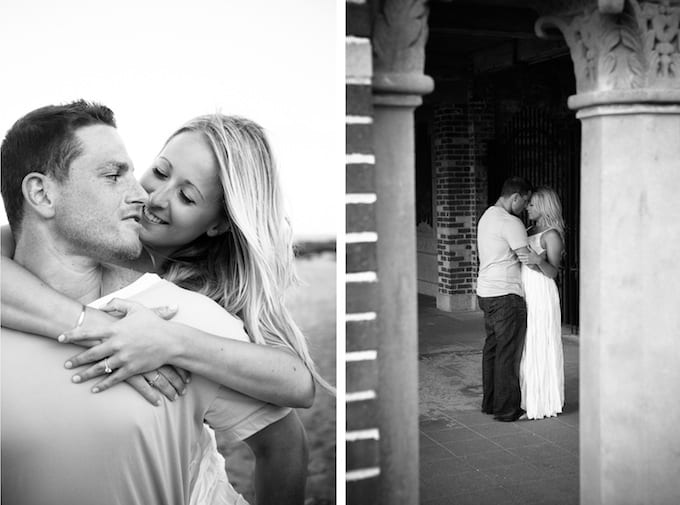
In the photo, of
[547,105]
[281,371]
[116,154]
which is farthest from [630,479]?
[547,105]

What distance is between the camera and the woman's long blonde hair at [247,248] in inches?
116

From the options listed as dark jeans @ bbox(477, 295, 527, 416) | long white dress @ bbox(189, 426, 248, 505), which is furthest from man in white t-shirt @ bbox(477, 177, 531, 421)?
long white dress @ bbox(189, 426, 248, 505)

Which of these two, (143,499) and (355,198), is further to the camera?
(355,198)

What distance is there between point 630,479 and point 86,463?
8.70ft

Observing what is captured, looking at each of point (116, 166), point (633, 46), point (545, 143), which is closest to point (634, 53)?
point (633, 46)

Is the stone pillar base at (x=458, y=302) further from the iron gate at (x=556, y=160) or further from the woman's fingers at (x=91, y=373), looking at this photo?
the woman's fingers at (x=91, y=373)

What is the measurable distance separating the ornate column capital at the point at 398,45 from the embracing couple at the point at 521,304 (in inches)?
119

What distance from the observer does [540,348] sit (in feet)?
19.4

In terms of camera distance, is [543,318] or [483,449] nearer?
[483,449]

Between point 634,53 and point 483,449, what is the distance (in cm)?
297

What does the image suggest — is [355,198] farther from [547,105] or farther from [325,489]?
[547,105]

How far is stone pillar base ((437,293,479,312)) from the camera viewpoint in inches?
431

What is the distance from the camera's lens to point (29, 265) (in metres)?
2.64

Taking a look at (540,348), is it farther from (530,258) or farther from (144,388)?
(144,388)
